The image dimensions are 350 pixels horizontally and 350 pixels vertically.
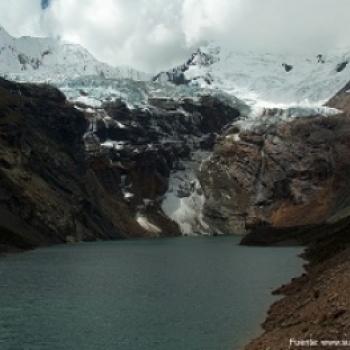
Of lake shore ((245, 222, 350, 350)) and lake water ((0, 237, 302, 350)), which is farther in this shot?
lake water ((0, 237, 302, 350))

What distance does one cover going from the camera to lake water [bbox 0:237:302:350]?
46.0m

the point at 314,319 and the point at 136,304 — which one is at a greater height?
the point at 136,304

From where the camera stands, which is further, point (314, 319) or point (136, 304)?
point (136, 304)

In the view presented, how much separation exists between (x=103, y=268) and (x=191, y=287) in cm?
2946

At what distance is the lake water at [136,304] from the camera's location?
46031mm

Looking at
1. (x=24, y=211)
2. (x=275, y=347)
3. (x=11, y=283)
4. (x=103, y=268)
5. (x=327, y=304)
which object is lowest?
(x=275, y=347)

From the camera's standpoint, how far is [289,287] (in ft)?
219

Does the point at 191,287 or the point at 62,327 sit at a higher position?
the point at 191,287

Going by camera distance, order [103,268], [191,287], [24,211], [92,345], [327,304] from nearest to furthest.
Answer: [327,304]
[92,345]
[191,287]
[103,268]
[24,211]

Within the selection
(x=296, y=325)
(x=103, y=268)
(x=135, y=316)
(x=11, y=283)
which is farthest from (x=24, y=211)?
(x=296, y=325)

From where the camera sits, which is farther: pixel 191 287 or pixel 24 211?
pixel 24 211

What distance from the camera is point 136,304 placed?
62.1 metres

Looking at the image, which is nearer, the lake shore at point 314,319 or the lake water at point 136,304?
the lake shore at point 314,319

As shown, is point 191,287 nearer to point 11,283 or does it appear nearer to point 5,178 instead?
point 11,283
